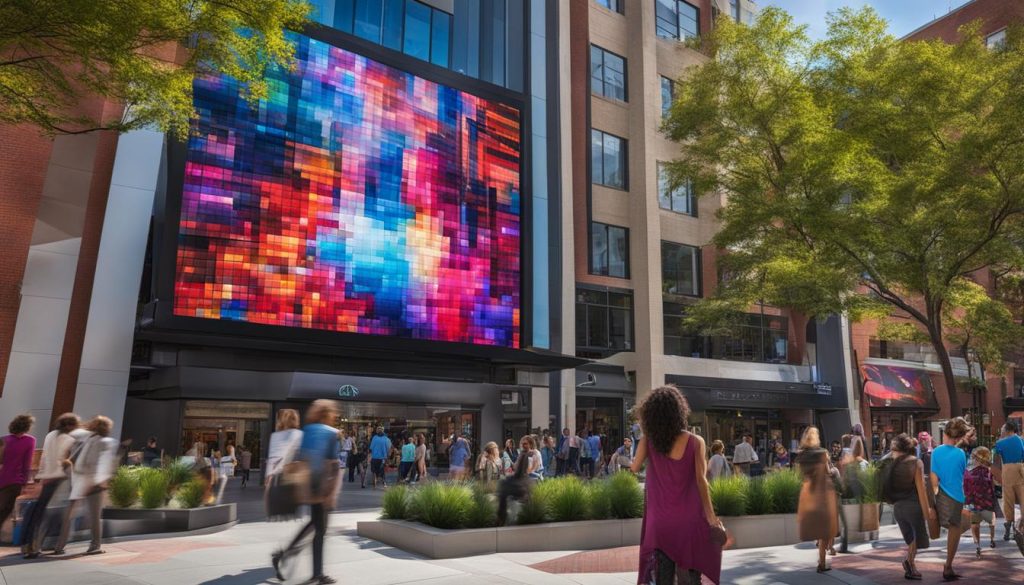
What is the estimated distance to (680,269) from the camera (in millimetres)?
37688

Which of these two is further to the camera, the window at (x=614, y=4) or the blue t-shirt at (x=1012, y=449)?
the window at (x=614, y=4)

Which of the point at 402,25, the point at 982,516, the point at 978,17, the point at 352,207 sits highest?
the point at 978,17

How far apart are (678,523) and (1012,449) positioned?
29.9ft

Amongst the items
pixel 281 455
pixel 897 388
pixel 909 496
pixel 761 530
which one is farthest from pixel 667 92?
pixel 281 455

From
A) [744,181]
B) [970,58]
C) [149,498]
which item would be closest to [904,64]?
[970,58]

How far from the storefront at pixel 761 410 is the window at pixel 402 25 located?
17.7 m

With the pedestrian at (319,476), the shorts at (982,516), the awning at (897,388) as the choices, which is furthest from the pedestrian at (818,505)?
the awning at (897,388)

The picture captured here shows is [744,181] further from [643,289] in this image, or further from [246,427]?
[246,427]

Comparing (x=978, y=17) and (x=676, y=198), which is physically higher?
(x=978, y=17)

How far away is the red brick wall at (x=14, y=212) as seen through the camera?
19031 millimetres

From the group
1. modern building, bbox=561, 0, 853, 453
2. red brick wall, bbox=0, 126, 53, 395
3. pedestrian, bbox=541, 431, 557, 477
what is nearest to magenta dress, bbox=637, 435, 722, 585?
red brick wall, bbox=0, 126, 53, 395

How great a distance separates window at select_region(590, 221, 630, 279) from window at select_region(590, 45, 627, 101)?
649 cm

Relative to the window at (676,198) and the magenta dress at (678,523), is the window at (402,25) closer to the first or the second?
the window at (676,198)

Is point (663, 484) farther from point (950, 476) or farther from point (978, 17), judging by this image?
point (978, 17)
